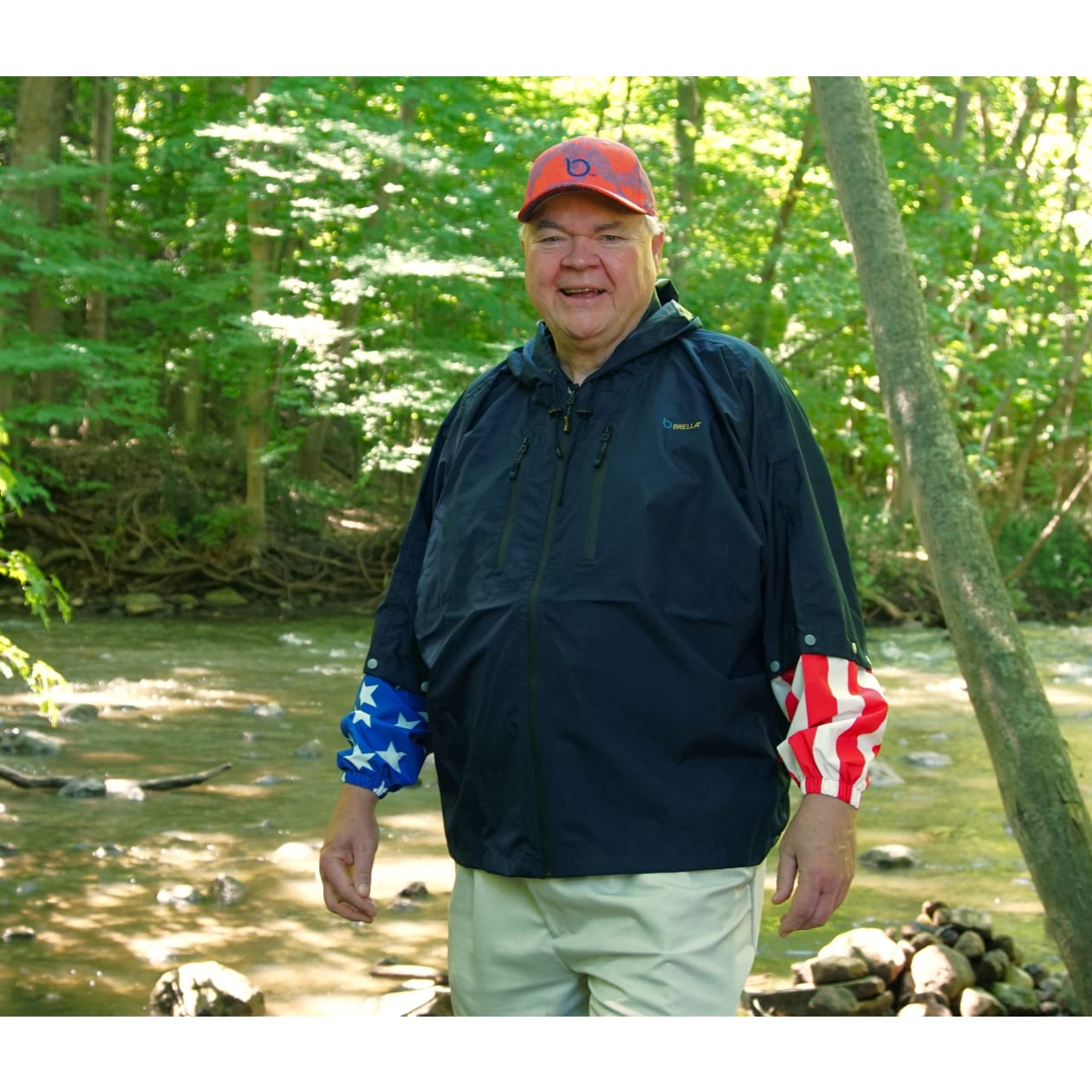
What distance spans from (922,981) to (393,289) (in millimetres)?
10304

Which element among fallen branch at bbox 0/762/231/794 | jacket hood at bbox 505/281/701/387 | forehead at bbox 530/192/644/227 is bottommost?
fallen branch at bbox 0/762/231/794

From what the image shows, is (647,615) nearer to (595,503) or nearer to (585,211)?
(595,503)

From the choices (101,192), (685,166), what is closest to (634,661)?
(685,166)

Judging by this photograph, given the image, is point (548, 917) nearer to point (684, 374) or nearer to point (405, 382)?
point (684, 374)

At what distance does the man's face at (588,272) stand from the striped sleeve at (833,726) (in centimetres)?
63

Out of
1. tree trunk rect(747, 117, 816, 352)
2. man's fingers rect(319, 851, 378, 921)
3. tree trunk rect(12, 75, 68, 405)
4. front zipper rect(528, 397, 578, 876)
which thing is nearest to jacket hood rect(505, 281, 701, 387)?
front zipper rect(528, 397, 578, 876)

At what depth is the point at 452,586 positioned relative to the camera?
2303mm

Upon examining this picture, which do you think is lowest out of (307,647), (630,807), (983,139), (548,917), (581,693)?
(307,647)

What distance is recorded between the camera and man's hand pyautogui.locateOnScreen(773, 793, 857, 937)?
6.70 feet

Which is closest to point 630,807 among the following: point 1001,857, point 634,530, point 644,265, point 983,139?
point 634,530

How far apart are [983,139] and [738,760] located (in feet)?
52.3

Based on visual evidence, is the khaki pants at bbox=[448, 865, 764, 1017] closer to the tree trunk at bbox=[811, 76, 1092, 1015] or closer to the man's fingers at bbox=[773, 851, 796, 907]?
the man's fingers at bbox=[773, 851, 796, 907]

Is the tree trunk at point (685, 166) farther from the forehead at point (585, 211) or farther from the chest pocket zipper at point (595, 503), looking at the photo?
the chest pocket zipper at point (595, 503)
